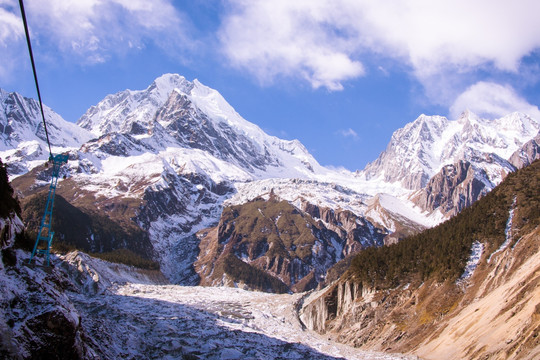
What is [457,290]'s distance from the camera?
65.4 meters

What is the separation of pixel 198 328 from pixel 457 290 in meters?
39.8

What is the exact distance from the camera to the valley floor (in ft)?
161

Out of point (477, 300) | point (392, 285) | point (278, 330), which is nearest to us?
point (477, 300)

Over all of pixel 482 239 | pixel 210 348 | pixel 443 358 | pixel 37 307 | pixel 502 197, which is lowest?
pixel 443 358

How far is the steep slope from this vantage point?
4903 centimetres

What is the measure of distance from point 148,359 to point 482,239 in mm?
54748

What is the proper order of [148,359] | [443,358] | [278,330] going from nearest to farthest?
[148,359] < [443,358] < [278,330]

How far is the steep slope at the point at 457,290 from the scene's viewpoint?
4903 centimetres

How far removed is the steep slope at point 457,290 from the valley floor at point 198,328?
5.79 m

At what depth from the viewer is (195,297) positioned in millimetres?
117000

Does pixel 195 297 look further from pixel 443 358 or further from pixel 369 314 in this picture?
pixel 443 358

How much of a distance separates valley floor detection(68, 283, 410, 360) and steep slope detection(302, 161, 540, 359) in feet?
19.0

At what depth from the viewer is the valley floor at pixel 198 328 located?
49.0 metres

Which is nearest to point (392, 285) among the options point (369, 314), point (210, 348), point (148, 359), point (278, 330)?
point (369, 314)
